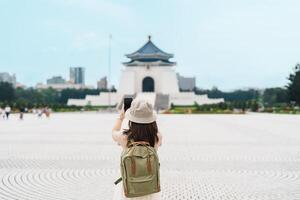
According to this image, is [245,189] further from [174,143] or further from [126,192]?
[174,143]

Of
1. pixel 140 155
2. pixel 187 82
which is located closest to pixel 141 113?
pixel 140 155

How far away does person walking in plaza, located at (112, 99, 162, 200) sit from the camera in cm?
329

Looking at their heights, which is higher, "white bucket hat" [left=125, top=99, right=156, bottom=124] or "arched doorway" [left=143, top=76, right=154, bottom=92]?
"arched doorway" [left=143, top=76, right=154, bottom=92]

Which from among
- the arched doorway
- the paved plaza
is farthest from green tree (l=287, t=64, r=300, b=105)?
the paved plaza

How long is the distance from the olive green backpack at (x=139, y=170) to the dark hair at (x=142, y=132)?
8 cm

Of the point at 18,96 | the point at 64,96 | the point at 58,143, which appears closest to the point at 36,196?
the point at 58,143

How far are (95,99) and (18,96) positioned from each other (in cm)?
2415

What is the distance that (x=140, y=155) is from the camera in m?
3.29

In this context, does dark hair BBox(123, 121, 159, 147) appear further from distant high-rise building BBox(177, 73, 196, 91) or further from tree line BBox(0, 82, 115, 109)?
distant high-rise building BBox(177, 73, 196, 91)

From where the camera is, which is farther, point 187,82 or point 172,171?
point 187,82

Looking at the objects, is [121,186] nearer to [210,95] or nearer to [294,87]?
[294,87]

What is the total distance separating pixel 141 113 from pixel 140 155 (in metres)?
0.31

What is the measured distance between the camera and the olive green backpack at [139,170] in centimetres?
328

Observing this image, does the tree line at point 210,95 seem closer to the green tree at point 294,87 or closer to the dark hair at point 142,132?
the green tree at point 294,87
